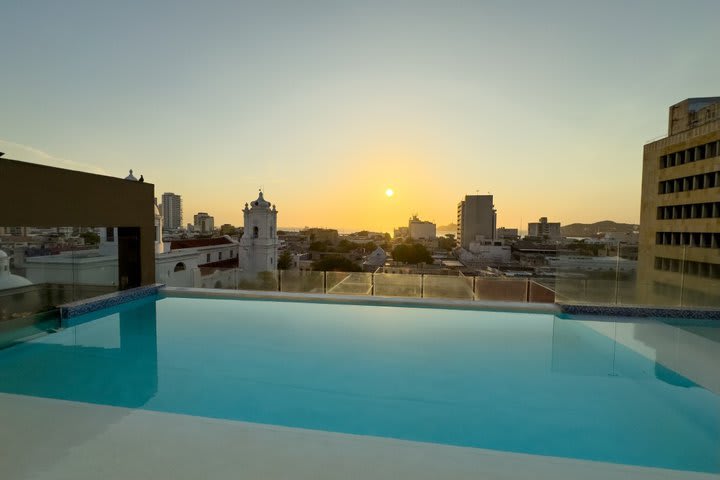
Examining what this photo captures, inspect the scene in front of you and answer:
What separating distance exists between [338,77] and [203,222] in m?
128

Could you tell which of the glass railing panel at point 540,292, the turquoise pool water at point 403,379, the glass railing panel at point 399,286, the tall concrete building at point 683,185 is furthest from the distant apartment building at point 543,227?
the turquoise pool water at point 403,379

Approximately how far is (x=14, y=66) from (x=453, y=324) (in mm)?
11909

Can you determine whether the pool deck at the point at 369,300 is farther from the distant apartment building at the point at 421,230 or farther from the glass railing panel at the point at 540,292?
the distant apartment building at the point at 421,230

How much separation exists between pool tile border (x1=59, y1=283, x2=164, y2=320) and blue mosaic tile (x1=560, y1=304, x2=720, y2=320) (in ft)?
29.9

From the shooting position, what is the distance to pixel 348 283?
27.1 feet

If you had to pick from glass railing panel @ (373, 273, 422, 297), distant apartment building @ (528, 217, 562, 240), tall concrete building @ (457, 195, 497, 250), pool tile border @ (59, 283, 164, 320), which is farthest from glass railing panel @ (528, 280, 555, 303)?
distant apartment building @ (528, 217, 562, 240)

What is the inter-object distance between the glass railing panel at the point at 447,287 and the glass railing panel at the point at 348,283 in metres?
1.29

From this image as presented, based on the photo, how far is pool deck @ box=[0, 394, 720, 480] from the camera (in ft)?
6.91

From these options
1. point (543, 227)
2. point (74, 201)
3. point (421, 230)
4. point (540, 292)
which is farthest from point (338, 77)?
point (421, 230)

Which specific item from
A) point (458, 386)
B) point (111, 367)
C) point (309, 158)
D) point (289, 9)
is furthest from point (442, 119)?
point (111, 367)

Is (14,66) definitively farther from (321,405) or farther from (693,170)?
(693,170)

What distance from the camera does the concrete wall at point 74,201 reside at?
18.9 ft

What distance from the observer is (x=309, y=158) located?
58.9ft

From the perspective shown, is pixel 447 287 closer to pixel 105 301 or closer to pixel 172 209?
pixel 105 301
